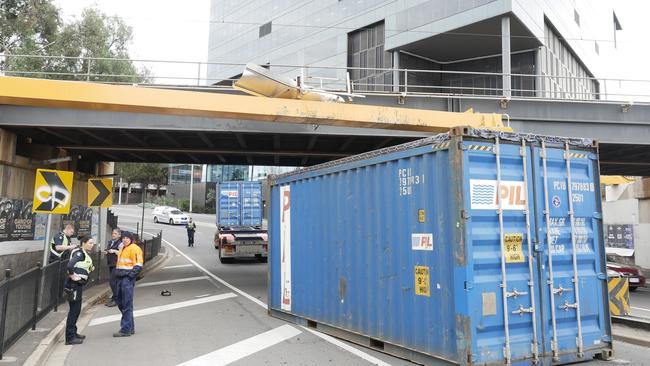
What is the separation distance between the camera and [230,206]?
961 inches

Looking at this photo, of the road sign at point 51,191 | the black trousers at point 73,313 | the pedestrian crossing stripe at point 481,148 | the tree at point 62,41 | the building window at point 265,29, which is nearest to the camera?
the pedestrian crossing stripe at point 481,148

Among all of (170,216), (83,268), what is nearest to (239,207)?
(83,268)

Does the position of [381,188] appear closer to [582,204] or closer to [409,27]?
[582,204]

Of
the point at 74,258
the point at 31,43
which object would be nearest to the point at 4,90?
the point at 74,258

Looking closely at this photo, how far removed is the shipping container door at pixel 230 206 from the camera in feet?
79.5

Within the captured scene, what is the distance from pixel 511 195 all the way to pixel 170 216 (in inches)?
2028

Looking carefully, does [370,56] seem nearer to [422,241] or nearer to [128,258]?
[128,258]

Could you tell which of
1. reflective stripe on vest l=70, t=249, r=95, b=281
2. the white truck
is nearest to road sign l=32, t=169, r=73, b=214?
reflective stripe on vest l=70, t=249, r=95, b=281

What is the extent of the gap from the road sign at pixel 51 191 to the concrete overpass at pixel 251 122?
6.10ft

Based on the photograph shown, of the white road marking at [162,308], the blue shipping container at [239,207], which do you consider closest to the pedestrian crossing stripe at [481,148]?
the white road marking at [162,308]

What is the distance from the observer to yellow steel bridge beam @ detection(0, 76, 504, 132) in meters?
11.4

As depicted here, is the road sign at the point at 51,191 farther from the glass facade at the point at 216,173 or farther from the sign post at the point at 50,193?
the glass facade at the point at 216,173

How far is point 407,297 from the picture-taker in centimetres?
690

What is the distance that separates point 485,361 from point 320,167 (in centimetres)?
455
